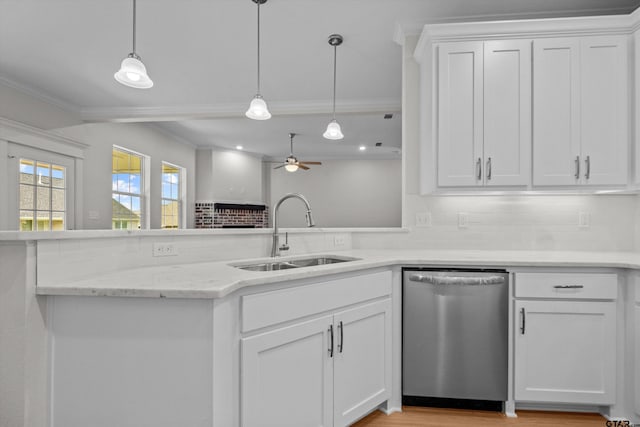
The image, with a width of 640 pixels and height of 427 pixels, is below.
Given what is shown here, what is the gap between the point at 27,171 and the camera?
404cm

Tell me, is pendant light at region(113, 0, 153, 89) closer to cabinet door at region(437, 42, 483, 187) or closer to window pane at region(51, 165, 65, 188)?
cabinet door at region(437, 42, 483, 187)

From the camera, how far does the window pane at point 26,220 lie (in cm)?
398

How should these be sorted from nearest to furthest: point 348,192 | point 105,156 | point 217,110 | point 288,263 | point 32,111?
point 288,263 → point 32,111 → point 217,110 → point 105,156 → point 348,192

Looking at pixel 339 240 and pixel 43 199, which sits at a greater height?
pixel 43 199

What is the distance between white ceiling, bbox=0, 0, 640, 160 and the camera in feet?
8.37

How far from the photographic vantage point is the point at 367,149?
7.89m

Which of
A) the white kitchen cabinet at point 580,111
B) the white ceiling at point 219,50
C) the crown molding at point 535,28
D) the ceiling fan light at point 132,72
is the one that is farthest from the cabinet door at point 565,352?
the ceiling fan light at point 132,72

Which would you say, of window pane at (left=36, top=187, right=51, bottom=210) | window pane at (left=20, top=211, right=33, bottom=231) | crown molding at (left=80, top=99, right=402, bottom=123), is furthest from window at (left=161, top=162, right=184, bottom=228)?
window pane at (left=20, top=211, right=33, bottom=231)

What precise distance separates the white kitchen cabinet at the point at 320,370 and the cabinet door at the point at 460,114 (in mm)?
1023

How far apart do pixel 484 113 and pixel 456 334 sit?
1.42 m

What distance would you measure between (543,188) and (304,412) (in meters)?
1.99

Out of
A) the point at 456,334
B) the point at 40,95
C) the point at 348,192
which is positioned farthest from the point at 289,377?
the point at 348,192

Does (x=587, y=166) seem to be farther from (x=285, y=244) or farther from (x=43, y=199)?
(x=43, y=199)

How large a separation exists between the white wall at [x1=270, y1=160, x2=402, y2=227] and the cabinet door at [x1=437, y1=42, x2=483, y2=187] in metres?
6.36
